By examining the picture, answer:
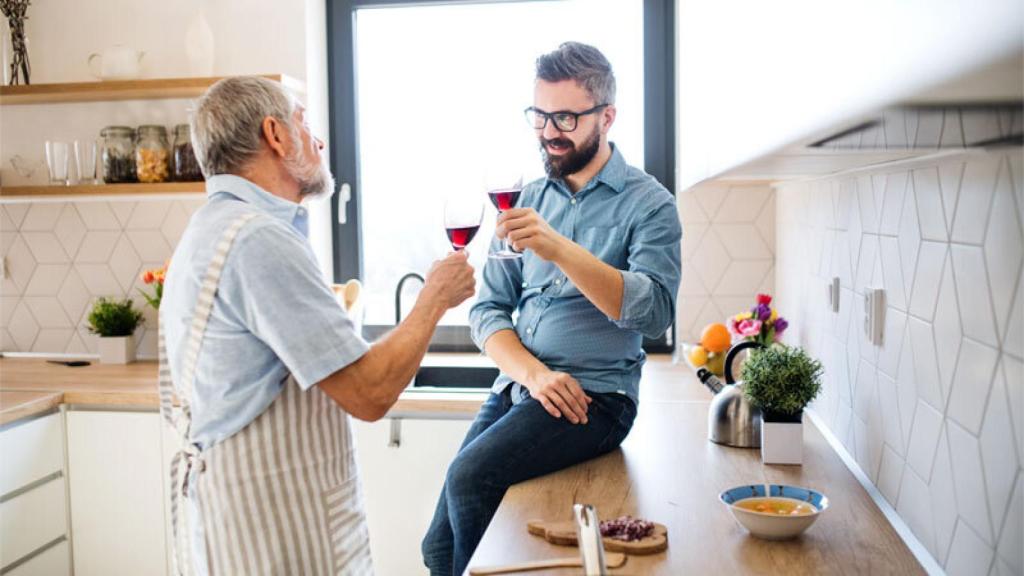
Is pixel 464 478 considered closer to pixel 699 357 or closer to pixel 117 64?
pixel 699 357

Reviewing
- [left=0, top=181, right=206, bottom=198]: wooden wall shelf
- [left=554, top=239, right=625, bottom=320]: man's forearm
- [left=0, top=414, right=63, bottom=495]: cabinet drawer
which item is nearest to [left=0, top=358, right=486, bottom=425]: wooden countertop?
[left=0, top=414, right=63, bottom=495]: cabinet drawer

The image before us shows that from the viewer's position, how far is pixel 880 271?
1727mm

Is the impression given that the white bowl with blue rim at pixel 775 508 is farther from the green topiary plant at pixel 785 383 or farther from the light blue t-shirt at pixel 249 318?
the light blue t-shirt at pixel 249 318

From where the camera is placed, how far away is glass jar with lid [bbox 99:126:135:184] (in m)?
3.22

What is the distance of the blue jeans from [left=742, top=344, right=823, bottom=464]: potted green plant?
250 mm

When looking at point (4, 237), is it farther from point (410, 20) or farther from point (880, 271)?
point (880, 271)

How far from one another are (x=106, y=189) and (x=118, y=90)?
1.04ft

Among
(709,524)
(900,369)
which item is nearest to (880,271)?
(900,369)

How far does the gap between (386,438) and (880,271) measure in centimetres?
156

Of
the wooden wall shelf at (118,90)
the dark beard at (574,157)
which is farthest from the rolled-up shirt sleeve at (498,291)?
the wooden wall shelf at (118,90)

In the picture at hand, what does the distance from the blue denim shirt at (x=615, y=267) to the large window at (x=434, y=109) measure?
4.35ft

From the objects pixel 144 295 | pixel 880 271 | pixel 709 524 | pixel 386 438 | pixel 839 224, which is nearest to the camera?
pixel 709 524

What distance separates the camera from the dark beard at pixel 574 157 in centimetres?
201

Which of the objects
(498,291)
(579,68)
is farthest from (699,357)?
(579,68)
